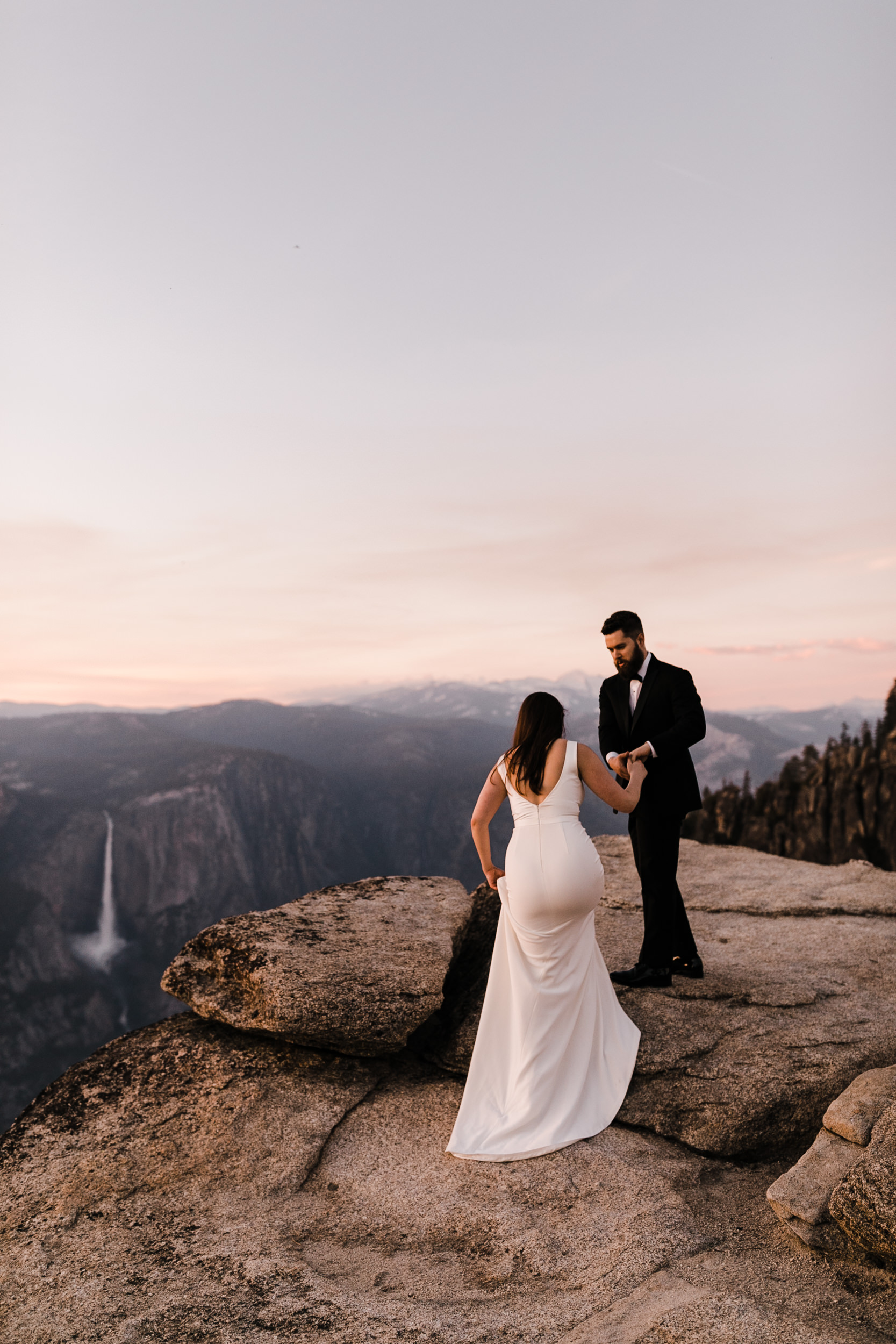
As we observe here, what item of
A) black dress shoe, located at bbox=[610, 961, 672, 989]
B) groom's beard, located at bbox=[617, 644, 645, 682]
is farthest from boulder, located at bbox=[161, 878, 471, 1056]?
groom's beard, located at bbox=[617, 644, 645, 682]

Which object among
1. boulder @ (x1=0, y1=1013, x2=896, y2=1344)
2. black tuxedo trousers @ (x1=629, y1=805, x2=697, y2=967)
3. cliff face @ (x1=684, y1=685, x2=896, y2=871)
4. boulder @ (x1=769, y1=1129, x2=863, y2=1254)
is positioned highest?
black tuxedo trousers @ (x1=629, y1=805, x2=697, y2=967)

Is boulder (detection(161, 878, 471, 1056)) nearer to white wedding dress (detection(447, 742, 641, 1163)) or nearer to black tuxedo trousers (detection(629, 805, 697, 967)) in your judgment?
white wedding dress (detection(447, 742, 641, 1163))

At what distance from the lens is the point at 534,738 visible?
611cm

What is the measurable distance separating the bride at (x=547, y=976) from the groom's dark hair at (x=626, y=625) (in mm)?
1211

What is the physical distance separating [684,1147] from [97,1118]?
4894mm

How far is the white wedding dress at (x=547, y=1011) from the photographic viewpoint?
6.02 m

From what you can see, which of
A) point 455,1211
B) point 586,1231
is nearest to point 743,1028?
point 586,1231

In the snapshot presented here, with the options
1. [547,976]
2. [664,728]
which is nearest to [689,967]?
[547,976]

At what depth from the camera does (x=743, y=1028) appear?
6.79m

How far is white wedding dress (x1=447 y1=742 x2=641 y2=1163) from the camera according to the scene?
602 cm

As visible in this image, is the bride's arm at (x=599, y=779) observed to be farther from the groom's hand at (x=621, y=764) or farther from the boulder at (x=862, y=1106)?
the boulder at (x=862, y=1106)

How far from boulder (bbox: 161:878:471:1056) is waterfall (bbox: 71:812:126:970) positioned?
17920cm

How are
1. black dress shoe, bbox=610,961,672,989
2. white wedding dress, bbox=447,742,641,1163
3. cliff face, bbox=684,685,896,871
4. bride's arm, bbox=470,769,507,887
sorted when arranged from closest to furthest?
white wedding dress, bbox=447,742,641,1163 < bride's arm, bbox=470,769,507,887 < black dress shoe, bbox=610,961,672,989 < cliff face, bbox=684,685,896,871

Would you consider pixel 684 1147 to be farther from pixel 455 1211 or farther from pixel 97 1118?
pixel 97 1118
